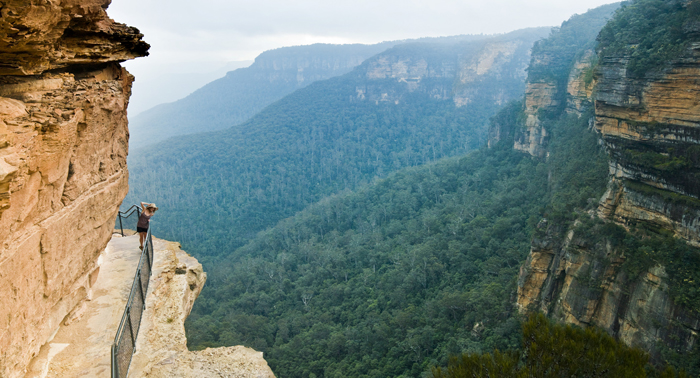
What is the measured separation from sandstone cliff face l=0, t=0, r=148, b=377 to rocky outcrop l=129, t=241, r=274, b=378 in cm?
173

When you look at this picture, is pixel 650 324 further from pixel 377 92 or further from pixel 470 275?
pixel 377 92

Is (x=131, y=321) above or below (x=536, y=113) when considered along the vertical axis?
above

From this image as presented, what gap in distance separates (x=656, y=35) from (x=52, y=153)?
2658 cm

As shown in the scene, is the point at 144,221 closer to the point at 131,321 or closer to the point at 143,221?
the point at 143,221

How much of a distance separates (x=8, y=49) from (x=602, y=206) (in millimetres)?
24866

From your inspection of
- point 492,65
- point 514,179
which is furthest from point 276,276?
point 492,65

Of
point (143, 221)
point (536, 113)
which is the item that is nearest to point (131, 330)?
point (143, 221)

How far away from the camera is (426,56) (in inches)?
5699

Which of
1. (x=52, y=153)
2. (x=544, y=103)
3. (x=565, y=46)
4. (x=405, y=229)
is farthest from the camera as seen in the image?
(x=565, y=46)

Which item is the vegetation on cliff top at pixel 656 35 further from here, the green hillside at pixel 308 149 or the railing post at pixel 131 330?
the green hillside at pixel 308 149

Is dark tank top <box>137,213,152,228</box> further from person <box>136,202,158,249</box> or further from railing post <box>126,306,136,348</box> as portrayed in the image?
railing post <box>126,306,136,348</box>

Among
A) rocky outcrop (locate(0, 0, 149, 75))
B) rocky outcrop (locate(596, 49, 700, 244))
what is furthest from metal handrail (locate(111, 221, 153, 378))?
rocky outcrop (locate(596, 49, 700, 244))

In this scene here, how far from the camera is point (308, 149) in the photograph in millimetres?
110125

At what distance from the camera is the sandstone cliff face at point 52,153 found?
5.30 m
